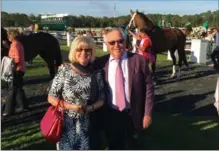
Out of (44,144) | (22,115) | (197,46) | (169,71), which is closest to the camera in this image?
(44,144)

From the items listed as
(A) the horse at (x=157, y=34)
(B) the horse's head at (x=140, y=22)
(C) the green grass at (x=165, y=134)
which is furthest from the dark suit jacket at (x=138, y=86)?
(B) the horse's head at (x=140, y=22)

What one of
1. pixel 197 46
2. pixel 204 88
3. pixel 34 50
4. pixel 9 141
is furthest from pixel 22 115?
Answer: pixel 197 46

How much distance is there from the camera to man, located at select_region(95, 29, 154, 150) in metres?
3.33

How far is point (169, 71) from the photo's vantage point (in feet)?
43.7

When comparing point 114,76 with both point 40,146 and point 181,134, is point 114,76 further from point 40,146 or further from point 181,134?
point 181,134

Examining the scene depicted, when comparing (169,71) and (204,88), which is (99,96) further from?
(169,71)

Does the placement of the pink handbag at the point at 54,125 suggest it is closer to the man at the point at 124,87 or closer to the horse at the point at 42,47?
the man at the point at 124,87

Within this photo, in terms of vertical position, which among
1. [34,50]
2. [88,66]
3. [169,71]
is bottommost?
[169,71]

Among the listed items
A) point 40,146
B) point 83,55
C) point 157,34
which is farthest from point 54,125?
point 157,34

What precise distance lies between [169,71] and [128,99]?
1017 centimetres

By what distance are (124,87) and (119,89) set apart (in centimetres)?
5

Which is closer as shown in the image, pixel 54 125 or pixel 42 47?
pixel 54 125

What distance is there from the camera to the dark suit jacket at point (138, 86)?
333 cm

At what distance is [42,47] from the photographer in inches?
405
